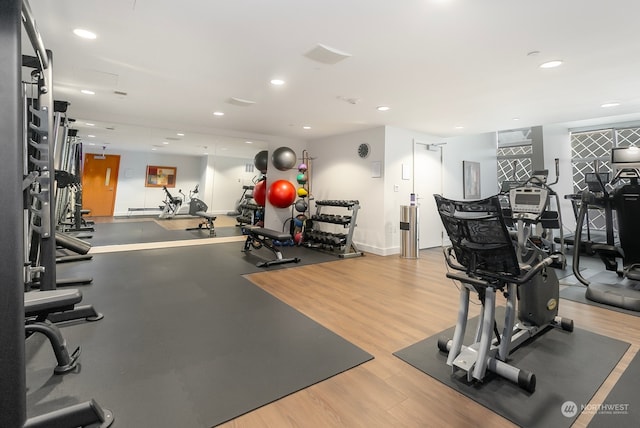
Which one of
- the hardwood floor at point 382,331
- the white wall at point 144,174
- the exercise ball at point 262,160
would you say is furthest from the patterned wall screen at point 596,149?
the white wall at point 144,174

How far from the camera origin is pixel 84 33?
2.41m

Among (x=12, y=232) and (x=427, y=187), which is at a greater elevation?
(x=427, y=187)

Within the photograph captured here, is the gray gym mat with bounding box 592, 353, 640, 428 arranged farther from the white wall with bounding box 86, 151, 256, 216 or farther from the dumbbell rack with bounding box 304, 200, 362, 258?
the white wall with bounding box 86, 151, 256, 216

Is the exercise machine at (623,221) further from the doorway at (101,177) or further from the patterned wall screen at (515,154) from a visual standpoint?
the doorway at (101,177)

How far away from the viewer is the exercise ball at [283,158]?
6.37m

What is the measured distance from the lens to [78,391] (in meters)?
1.63

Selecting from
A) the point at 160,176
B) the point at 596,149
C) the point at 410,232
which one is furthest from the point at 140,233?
the point at 596,149

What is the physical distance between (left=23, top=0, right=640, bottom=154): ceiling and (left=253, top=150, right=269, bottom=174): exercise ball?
1.92m

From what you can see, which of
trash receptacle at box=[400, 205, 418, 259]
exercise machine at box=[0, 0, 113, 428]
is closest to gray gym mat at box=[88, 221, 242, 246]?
trash receptacle at box=[400, 205, 418, 259]

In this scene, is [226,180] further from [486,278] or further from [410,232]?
[486,278]

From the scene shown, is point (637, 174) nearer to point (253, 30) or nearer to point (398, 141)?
point (398, 141)

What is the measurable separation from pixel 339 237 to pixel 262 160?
9.15ft

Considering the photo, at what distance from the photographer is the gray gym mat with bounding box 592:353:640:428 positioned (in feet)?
4.76

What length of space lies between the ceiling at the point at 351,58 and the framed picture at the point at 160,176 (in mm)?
2447
